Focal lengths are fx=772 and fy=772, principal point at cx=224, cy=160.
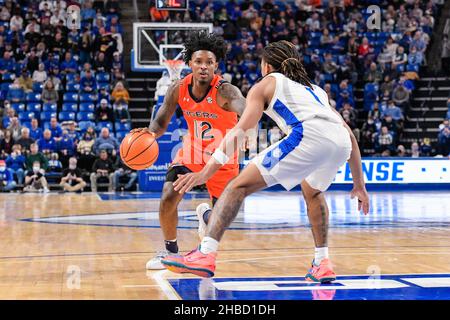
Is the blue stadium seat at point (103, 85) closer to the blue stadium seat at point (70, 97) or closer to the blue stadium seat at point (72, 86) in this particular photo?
the blue stadium seat at point (72, 86)

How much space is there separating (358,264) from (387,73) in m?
15.6

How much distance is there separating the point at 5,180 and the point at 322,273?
12.6 metres

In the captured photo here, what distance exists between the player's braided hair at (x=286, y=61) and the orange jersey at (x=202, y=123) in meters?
0.82

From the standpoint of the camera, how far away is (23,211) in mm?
11469

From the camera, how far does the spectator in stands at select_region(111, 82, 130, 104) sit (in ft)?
Result: 63.2

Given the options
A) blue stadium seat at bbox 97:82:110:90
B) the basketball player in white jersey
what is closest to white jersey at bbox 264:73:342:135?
the basketball player in white jersey

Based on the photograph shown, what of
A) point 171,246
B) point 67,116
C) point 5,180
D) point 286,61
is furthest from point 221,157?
point 67,116

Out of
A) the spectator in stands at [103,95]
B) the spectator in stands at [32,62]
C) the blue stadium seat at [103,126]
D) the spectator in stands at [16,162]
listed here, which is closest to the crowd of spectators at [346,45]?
the spectator in stands at [103,95]

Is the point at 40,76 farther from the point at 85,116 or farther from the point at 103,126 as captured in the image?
the point at 103,126

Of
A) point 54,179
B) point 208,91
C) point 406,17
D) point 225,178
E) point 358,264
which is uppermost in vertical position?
point 406,17

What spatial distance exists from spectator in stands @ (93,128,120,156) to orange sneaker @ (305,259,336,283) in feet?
40.1

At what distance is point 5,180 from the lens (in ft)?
54.3

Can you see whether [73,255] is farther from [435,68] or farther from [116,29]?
[435,68]
